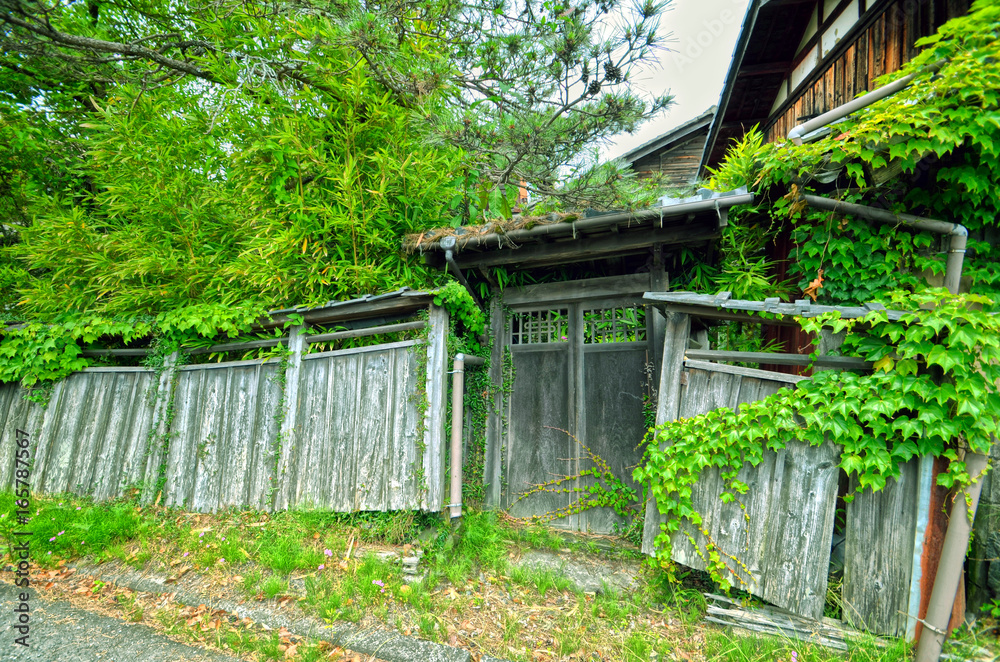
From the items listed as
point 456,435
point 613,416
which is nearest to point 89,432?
point 456,435

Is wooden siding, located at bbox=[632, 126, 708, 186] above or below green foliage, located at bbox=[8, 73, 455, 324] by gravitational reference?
above

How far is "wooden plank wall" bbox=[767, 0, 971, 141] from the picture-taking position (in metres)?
3.73

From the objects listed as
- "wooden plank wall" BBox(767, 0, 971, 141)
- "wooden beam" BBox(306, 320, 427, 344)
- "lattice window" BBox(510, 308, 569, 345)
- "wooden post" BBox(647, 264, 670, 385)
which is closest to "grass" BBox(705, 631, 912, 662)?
"wooden post" BBox(647, 264, 670, 385)

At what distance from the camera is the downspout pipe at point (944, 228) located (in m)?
3.30

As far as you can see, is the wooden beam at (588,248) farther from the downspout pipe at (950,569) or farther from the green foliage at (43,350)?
the green foliage at (43,350)

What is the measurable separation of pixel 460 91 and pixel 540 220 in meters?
1.87

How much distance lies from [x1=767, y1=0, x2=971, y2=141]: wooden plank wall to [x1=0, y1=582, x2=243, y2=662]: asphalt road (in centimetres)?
761

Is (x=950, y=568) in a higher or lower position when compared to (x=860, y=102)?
lower

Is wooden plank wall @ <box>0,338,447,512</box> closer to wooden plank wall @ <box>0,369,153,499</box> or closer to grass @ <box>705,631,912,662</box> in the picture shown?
wooden plank wall @ <box>0,369,153,499</box>

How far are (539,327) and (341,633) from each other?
148 inches

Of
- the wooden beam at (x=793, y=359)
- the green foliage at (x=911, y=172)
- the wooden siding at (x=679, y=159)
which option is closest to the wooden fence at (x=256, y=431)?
the wooden beam at (x=793, y=359)

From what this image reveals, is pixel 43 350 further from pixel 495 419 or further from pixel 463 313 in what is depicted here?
pixel 495 419

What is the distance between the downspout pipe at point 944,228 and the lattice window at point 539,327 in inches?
117

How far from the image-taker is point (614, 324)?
5258mm
